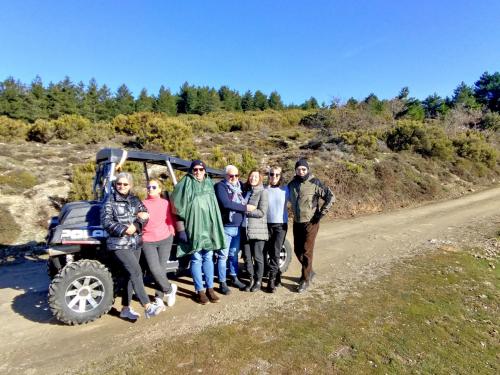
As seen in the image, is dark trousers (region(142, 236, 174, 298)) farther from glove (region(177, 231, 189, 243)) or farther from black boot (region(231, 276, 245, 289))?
black boot (region(231, 276, 245, 289))

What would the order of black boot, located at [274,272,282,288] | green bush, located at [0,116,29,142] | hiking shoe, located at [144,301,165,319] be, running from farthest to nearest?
green bush, located at [0,116,29,142], black boot, located at [274,272,282,288], hiking shoe, located at [144,301,165,319]

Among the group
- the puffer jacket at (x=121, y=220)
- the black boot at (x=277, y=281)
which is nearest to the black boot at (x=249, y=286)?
the black boot at (x=277, y=281)

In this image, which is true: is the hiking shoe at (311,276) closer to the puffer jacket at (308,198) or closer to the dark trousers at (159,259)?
the puffer jacket at (308,198)

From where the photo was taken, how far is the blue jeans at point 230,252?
201 inches

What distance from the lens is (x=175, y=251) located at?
16.9 ft

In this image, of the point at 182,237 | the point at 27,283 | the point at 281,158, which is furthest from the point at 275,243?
the point at 281,158

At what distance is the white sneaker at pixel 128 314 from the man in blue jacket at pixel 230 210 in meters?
1.31

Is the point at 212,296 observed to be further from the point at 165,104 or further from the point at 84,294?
the point at 165,104

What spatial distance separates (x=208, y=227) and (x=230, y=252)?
0.86 metres

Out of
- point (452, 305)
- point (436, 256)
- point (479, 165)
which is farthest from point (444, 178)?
point (452, 305)

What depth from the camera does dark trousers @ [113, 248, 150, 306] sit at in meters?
4.17

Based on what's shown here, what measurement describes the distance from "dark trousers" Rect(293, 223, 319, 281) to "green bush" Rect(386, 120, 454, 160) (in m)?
15.4

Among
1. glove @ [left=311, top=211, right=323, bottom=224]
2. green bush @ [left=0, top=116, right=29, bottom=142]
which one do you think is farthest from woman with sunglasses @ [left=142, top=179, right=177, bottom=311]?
green bush @ [left=0, top=116, right=29, bottom=142]

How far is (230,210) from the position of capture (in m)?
4.94
